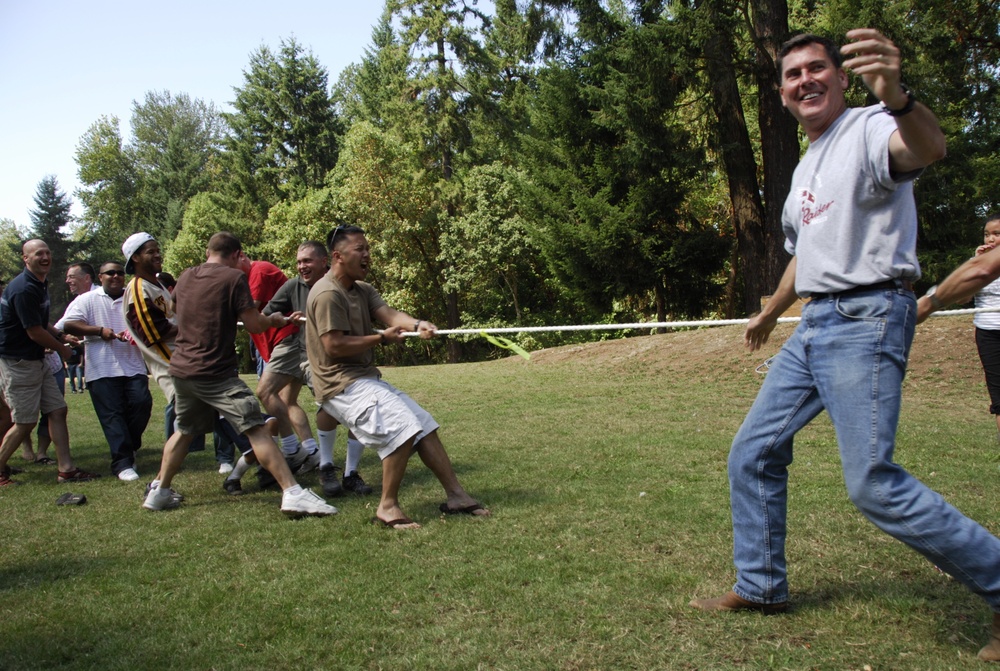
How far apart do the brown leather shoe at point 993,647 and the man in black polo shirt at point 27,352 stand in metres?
7.71

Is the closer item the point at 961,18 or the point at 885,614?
the point at 885,614

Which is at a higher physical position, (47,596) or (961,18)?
(961,18)

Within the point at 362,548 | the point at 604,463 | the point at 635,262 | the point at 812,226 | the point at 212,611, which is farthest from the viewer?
the point at 635,262

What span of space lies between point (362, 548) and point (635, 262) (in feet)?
64.6

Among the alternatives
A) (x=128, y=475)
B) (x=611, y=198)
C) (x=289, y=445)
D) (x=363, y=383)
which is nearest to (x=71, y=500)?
(x=128, y=475)

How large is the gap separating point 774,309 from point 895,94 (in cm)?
135

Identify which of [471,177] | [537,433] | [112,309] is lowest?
[537,433]

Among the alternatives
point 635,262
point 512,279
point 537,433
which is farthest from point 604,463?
point 512,279

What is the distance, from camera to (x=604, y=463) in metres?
7.34

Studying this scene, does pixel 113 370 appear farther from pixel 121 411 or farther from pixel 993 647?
pixel 993 647

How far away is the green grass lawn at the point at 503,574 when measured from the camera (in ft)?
11.6

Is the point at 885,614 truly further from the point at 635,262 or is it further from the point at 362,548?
the point at 635,262

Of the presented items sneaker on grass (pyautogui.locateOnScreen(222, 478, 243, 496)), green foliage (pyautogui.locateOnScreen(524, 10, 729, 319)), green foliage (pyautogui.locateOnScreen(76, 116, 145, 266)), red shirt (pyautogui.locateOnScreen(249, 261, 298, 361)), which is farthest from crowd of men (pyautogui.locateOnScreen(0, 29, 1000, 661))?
green foliage (pyautogui.locateOnScreen(76, 116, 145, 266))

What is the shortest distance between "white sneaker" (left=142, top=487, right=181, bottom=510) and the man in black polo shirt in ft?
6.75
